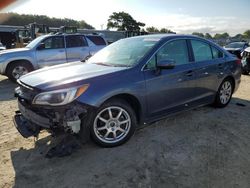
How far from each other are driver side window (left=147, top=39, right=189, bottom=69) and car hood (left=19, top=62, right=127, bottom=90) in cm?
59

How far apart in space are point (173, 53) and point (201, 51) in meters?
0.89

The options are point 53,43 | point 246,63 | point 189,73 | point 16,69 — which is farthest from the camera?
point 246,63

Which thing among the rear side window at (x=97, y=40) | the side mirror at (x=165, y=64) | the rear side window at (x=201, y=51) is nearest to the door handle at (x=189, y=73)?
the rear side window at (x=201, y=51)

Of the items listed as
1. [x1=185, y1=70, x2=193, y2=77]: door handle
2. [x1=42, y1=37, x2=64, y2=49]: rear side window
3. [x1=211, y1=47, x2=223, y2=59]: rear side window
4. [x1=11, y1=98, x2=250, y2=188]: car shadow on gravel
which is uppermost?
[x1=42, y1=37, x2=64, y2=49]: rear side window

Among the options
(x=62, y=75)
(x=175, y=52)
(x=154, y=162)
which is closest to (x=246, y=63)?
(x=175, y=52)

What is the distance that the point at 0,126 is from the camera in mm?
4934

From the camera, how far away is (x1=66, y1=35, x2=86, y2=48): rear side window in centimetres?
1080

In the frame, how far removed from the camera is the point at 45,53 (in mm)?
10125

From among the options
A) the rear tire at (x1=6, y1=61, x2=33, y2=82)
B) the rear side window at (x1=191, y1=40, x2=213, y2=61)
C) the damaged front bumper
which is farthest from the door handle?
the rear tire at (x1=6, y1=61, x2=33, y2=82)

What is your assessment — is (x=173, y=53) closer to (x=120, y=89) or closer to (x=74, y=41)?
(x=120, y=89)

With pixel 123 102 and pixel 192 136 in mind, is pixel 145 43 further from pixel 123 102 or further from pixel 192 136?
pixel 192 136

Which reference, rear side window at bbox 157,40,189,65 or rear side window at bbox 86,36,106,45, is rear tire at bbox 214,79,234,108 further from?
rear side window at bbox 86,36,106,45

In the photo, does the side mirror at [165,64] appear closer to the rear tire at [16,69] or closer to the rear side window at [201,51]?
the rear side window at [201,51]

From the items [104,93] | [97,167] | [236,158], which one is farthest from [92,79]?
[236,158]
